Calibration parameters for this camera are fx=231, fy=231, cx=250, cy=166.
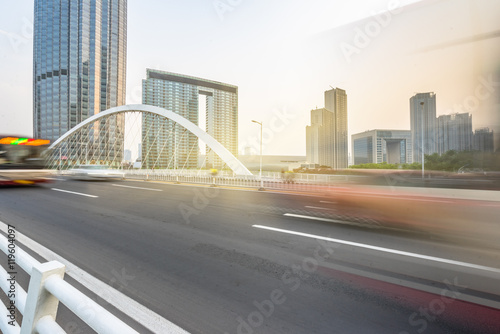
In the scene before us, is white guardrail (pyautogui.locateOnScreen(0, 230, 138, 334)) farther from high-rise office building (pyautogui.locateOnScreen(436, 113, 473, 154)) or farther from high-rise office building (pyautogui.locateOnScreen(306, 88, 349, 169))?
high-rise office building (pyautogui.locateOnScreen(306, 88, 349, 169))

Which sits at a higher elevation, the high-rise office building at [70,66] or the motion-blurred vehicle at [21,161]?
the high-rise office building at [70,66]

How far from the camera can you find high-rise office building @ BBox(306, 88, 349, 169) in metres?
48.8

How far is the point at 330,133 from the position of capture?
161 ft

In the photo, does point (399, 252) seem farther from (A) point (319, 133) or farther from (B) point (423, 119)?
(A) point (319, 133)

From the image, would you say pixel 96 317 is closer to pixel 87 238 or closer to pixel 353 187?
pixel 87 238

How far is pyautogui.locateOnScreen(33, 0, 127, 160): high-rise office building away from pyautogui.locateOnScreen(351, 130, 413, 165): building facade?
9116 cm

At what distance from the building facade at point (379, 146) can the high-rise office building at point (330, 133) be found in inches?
201

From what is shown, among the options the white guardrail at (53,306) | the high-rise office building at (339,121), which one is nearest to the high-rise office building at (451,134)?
the high-rise office building at (339,121)

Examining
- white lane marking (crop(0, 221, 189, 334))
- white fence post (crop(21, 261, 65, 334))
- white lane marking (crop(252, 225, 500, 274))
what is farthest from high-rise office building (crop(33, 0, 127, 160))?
white fence post (crop(21, 261, 65, 334))

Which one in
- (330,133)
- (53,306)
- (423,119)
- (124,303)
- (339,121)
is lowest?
(124,303)

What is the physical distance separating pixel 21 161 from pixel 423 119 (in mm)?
40364

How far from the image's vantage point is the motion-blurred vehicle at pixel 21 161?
12.2 m

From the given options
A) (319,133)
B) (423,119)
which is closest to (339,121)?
(319,133)

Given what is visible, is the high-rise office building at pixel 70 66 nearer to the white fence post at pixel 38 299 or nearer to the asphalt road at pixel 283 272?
the asphalt road at pixel 283 272
